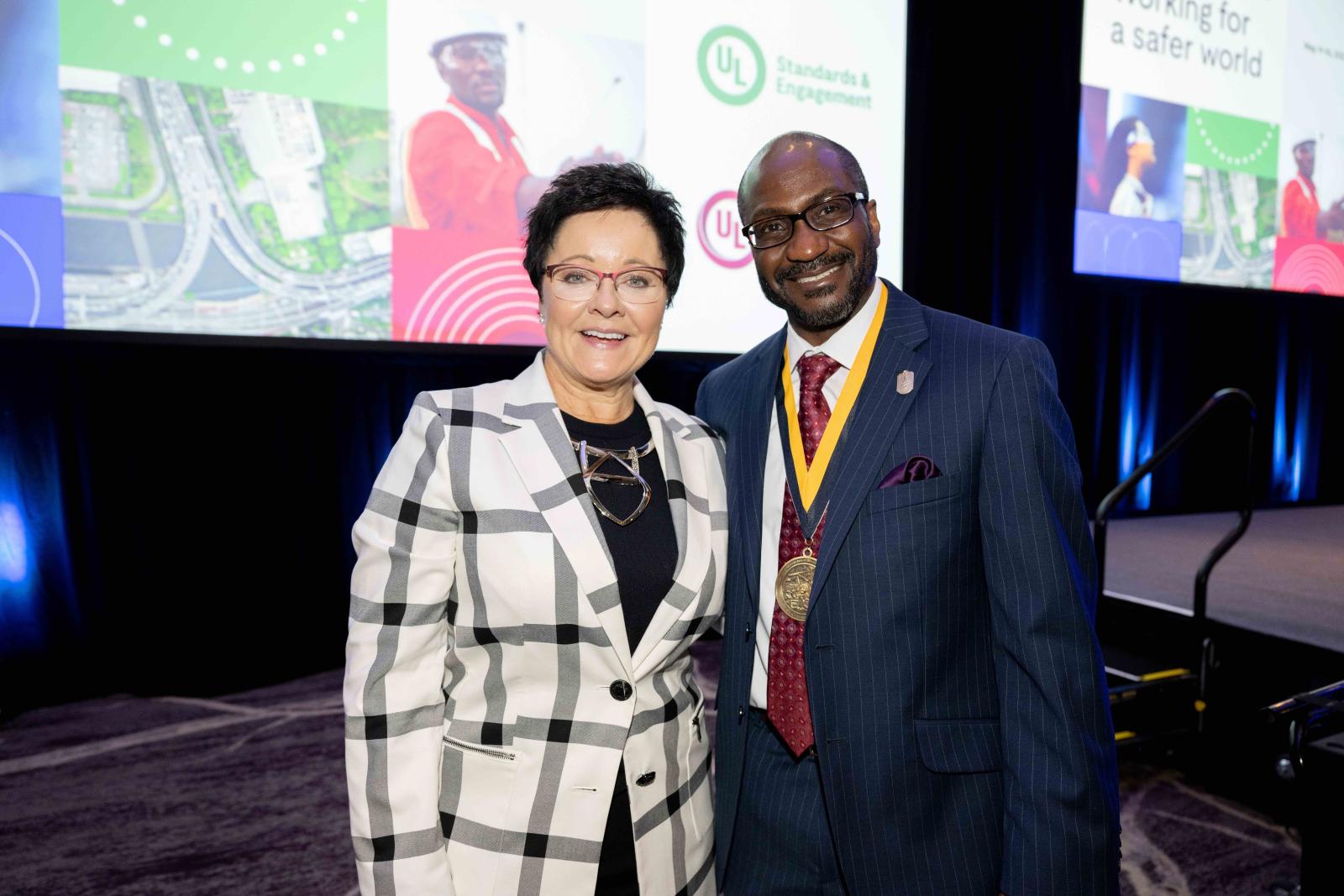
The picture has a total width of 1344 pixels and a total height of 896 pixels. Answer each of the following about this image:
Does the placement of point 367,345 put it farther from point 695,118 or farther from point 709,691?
point 709,691

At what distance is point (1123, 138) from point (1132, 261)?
85 centimetres

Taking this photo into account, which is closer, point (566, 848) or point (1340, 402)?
point (566, 848)

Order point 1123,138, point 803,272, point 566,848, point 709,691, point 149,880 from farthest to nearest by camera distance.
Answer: point 1123,138 < point 709,691 < point 149,880 < point 803,272 < point 566,848

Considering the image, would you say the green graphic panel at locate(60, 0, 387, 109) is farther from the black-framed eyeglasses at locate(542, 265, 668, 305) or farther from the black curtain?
the black-framed eyeglasses at locate(542, 265, 668, 305)

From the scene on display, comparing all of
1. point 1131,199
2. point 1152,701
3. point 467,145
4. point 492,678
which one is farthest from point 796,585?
point 1131,199

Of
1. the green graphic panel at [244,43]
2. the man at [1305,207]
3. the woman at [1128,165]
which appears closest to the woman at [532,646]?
the green graphic panel at [244,43]

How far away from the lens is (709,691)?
13.3 feet

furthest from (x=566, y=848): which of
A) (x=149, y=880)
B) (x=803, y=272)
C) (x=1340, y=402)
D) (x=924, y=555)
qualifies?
(x=1340, y=402)

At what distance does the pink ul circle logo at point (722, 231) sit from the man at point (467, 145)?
3.25 feet

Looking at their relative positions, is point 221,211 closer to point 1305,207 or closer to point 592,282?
point 592,282

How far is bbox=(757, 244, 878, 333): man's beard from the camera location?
1.48 m

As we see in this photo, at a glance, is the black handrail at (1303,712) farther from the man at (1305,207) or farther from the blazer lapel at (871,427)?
the man at (1305,207)

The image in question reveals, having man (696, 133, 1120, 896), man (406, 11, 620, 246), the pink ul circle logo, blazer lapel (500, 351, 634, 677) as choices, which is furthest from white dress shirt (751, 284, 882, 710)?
the pink ul circle logo

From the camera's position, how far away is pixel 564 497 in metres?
1.32
